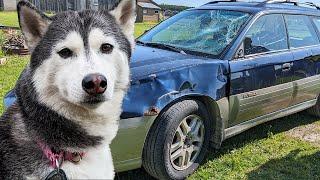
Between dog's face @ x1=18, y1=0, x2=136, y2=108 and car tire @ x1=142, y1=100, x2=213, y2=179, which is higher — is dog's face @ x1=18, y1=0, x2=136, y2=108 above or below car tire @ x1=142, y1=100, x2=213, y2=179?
above

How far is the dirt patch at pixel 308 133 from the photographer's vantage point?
5848 mm

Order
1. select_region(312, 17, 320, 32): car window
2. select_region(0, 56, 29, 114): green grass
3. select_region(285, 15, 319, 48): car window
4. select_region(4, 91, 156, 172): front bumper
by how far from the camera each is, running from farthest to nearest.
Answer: select_region(0, 56, 29, 114): green grass → select_region(312, 17, 320, 32): car window → select_region(285, 15, 319, 48): car window → select_region(4, 91, 156, 172): front bumper

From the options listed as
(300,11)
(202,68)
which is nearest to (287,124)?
(300,11)

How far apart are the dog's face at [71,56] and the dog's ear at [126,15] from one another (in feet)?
0.70

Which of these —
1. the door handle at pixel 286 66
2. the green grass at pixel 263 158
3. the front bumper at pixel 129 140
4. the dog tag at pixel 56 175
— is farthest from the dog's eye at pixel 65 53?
the door handle at pixel 286 66

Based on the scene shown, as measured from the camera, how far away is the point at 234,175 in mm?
4590

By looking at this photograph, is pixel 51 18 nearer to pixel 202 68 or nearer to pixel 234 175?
pixel 202 68

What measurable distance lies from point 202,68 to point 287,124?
8.79 feet

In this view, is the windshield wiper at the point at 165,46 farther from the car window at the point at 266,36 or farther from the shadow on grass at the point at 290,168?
the shadow on grass at the point at 290,168

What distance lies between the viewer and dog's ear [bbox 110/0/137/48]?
2697 millimetres

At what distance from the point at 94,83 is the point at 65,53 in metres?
0.28

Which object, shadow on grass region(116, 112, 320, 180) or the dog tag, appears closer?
the dog tag

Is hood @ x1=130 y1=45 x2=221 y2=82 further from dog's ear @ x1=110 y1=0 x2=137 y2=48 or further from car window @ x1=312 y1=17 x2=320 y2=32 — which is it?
car window @ x1=312 y1=17 x2=320 y2=32

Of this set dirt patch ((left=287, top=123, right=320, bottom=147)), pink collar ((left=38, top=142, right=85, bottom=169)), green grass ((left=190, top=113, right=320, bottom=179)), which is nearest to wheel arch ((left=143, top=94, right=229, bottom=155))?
green grass ((left=190, top=113, right=320, bottom=179))
